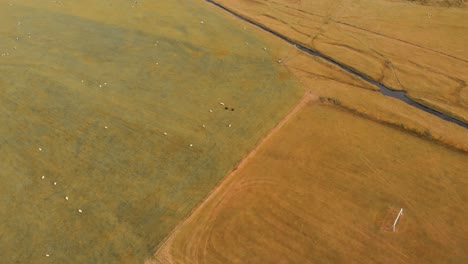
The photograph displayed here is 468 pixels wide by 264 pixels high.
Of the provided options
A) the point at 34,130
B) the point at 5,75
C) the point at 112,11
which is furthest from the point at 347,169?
the point at 112,11

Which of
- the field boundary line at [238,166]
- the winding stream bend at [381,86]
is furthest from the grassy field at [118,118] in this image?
the winding stream bend at [381,86]

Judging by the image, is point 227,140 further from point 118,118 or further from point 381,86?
point 381,86

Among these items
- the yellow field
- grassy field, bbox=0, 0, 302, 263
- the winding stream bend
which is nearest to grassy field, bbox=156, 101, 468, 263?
the yellow field

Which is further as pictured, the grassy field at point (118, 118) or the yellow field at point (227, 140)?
the grassy field at point (118, 118)

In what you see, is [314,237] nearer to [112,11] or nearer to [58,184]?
[58,184]

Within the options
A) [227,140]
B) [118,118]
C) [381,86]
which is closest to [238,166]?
[227,140]

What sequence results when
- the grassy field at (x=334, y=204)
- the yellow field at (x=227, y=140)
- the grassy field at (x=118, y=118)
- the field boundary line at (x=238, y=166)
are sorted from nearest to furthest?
the grassy field at (x=334, y=204) → the field boundary line at (x=238, y=166) → the yellow field at (x=227, y=140) → the grassy field at (x=118, y=118)

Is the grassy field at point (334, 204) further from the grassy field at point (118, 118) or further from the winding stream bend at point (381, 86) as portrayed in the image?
the winding stream bend at point (381, 86)
